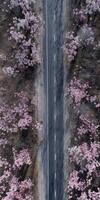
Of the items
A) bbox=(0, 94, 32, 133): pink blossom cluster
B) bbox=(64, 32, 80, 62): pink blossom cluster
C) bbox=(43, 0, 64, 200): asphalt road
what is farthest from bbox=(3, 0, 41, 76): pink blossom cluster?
bbox=(0, 94, 32, 133): pink blossom cluster

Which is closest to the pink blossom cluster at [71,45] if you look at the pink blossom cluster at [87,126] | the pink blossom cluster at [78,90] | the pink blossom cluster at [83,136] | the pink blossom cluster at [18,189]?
the pink blossom cluster at [83,136]

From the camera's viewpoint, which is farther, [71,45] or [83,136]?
[83,136]

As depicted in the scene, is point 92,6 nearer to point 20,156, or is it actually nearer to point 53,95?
point 53,95

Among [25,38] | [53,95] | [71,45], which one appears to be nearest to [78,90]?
[53,95]

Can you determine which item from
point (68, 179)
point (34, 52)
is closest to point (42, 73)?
point (34, 52)

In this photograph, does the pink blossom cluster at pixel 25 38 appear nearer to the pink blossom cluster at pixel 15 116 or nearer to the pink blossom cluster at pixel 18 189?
the pink blossom cluster at pixel 15 116

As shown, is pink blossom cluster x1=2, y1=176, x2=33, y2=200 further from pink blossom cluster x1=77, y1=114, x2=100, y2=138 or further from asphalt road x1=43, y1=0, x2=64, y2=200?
pink blossom cluster x1=77, y1=114, x2=100, y2=138

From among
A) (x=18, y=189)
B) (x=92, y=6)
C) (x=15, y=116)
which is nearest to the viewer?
(x=92, y=6)

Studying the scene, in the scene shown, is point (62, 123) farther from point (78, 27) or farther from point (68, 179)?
point (78, 27)
